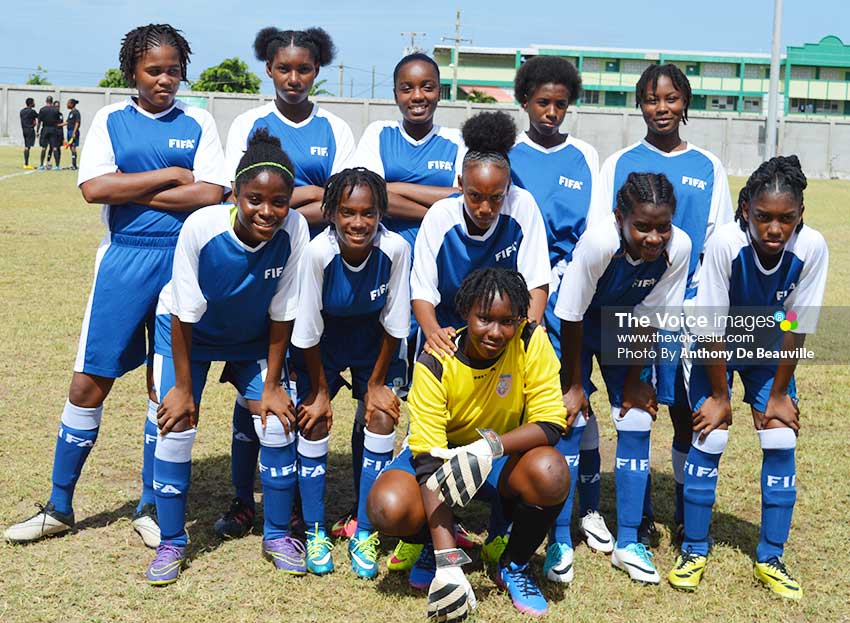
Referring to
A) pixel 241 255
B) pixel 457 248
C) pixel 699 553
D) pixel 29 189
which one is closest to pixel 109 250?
pixel 241 255

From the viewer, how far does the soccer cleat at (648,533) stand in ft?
16.0

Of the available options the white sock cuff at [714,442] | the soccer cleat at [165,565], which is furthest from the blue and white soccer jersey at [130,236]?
the white sock cuff at [714,442]

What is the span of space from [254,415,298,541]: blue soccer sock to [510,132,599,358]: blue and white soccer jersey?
4.37 feet

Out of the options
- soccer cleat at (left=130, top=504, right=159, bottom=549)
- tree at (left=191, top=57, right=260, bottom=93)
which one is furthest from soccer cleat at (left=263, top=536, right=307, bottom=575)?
tree at (left=191, top=57, right=260, bottom=93)

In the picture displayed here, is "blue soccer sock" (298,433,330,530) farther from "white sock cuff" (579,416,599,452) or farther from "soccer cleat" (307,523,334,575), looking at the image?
"white sock cuff" (579,416,599,452)

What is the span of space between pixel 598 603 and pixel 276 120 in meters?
2.66

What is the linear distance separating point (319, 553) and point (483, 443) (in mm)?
946

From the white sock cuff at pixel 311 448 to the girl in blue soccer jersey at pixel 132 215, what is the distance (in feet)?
2.36

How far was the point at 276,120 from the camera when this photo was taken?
16.1 feet

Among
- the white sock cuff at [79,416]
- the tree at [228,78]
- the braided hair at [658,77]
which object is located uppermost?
the tree at [228,78]

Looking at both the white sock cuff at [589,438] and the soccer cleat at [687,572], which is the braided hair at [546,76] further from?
the soccer cleat at [687,572]

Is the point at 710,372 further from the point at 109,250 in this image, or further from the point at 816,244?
the point at 109,250

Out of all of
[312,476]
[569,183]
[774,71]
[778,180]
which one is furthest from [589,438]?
[774,71]

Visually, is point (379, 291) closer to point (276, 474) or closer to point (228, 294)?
point (228, 294)
